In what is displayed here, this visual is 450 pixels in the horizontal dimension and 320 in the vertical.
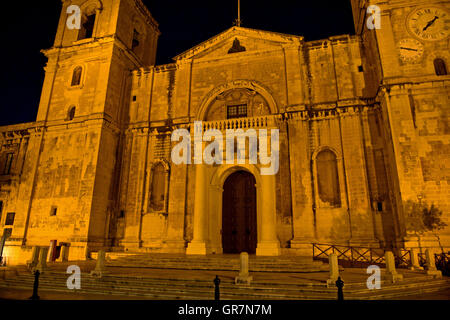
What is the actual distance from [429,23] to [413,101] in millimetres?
4840

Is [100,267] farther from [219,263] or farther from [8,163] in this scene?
[8,163]

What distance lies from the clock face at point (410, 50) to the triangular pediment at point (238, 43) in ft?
20.3

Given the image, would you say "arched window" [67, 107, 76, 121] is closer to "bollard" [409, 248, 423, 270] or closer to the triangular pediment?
the triangular pediment

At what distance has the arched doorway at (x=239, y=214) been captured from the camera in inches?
690

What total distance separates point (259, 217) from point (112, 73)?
47.6ft

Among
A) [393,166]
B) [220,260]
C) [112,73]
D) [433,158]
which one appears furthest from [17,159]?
[433,158]

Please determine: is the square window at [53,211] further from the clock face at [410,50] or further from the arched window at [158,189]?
the clock face at [410,50]

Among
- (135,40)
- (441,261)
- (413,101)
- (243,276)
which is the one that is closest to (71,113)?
(135,40)

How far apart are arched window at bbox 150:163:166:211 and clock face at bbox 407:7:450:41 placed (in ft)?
55.8

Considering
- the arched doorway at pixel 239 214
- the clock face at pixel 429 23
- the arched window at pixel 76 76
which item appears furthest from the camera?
the arched window at pixel 76 76

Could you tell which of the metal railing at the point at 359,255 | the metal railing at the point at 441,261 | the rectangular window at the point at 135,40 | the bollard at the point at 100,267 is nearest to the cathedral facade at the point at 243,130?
the metal railing at the point at 359,255

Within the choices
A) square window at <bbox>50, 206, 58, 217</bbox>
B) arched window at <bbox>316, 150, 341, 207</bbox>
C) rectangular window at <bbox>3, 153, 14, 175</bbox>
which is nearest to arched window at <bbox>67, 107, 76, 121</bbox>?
square window at <bbox>50, 206, 58, 217</bbox>
